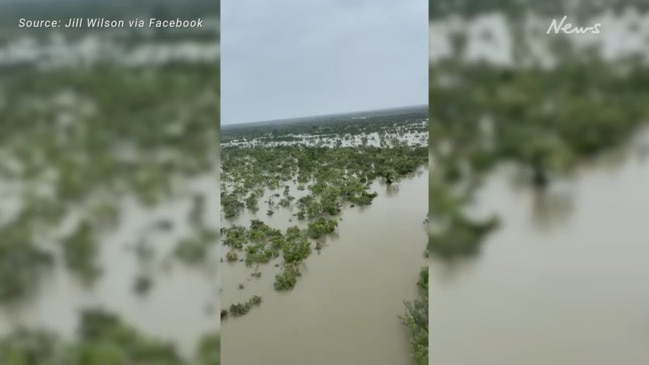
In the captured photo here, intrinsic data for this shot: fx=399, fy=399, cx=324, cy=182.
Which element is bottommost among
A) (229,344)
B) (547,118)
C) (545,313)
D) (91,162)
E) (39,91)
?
(229,344)

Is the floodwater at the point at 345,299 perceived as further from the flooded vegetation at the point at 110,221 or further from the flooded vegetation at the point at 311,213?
the flooded vegetation at the point at 110,221

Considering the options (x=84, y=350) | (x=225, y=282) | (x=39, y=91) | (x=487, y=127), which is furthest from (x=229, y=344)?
(x=487, y=127)

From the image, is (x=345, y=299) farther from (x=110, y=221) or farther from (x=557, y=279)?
(x=110, y=221)

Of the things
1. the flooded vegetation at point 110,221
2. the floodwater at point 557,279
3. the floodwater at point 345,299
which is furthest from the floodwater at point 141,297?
the floodwater at point 557,279

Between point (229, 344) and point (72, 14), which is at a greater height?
point (72, 14)

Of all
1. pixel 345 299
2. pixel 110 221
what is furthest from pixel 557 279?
pixel 110 221

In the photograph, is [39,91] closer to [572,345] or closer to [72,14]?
[72,14]
